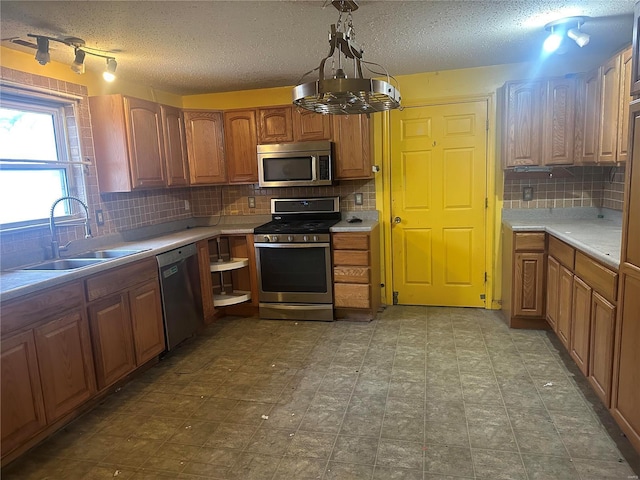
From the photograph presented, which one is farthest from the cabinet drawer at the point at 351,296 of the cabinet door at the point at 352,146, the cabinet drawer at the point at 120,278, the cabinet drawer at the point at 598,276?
the cabinet drawer at the point at 598,276

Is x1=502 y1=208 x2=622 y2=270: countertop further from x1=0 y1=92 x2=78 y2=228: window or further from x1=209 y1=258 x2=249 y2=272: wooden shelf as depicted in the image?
x1=0 y1=92 x2=78 y2=228: window

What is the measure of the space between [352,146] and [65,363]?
2933 millimetres

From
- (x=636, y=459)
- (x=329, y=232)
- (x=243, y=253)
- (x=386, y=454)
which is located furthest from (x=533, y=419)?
(x=243, y=253)

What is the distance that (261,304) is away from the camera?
4219mm

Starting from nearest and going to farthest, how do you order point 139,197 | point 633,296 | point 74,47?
point 633,296
point 74,47
point 139,197

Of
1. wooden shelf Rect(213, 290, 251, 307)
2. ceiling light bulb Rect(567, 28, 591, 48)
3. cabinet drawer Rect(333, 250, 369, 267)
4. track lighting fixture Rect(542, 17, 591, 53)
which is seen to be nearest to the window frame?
wooden shelf Rect(213, 290, 251, 307)

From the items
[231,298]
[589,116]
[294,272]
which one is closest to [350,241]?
[294,272]

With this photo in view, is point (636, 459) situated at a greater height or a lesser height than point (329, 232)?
lesser

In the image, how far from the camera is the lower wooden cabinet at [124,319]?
8.61 ft

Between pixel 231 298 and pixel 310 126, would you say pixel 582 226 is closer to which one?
pixel 310 126

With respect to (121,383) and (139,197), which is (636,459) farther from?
(139,197)

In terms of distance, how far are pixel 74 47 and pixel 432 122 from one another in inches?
119

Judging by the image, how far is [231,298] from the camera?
4.21 metres

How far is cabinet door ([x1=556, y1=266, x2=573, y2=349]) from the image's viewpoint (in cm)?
283
